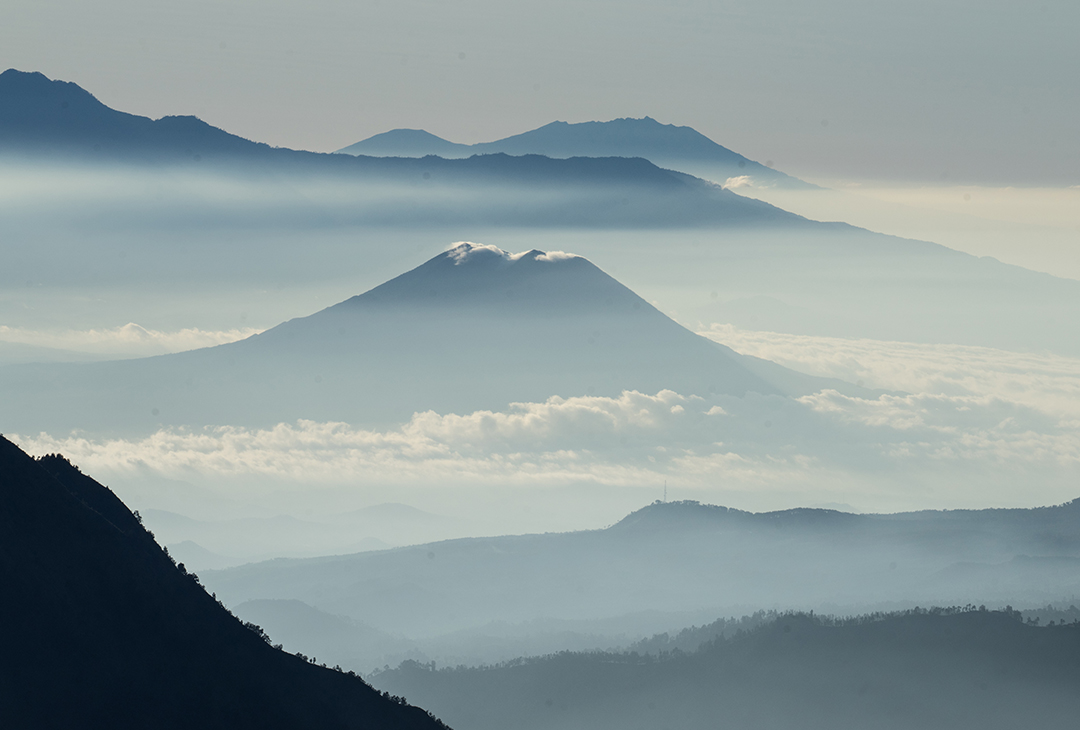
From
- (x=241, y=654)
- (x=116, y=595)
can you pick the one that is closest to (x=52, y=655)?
(x=116, y=595)

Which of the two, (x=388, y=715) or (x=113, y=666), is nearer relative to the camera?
(x=113, y=666)

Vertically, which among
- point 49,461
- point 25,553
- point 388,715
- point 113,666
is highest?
point 49,461

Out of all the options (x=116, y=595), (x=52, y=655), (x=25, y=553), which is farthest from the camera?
(x=116, y=595)

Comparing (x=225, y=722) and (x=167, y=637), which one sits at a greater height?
(x=167, y=637)

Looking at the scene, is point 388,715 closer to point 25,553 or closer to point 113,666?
point 113,666

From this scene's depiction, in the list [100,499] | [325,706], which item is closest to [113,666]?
[325,706]

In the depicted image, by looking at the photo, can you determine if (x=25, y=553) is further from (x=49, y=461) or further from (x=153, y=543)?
(x=49, y=461)

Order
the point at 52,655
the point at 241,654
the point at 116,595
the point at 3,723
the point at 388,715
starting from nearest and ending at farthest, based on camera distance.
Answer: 1. the point at 3,723
2. the point at 52,655
3. the point at 116,595
4. the point at 241,654
5. the point at 388,715
